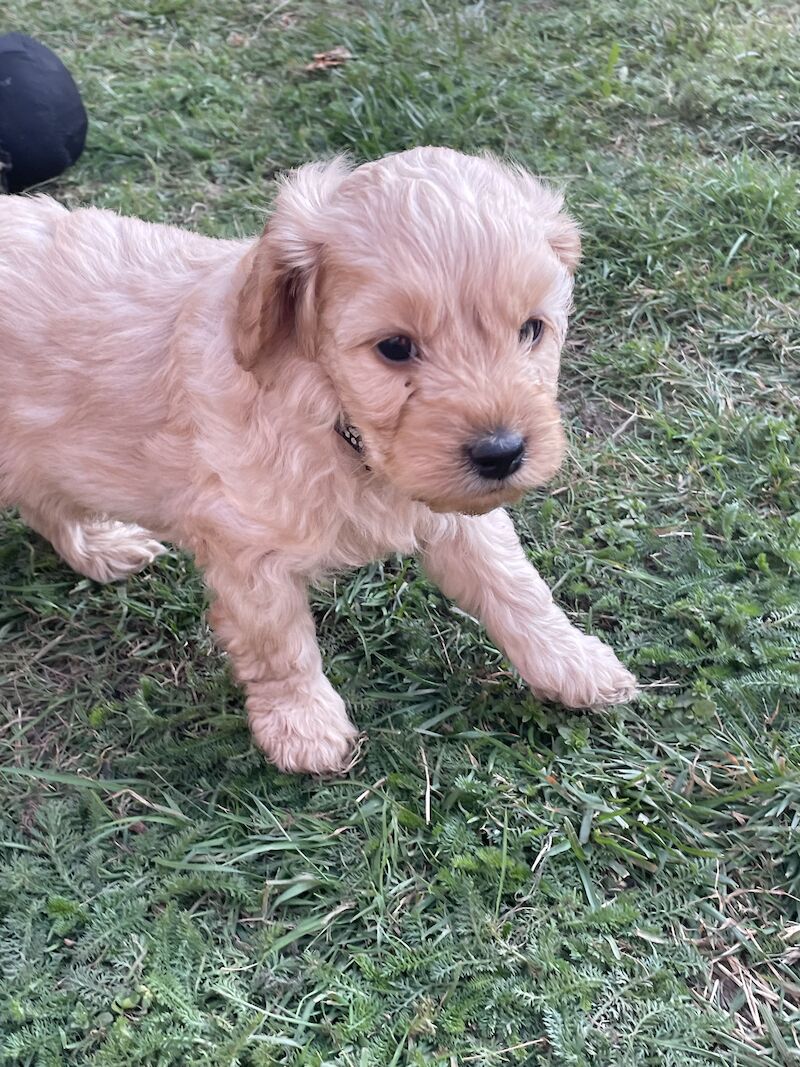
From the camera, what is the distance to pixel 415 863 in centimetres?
278

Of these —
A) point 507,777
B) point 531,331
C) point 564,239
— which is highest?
point 564,239

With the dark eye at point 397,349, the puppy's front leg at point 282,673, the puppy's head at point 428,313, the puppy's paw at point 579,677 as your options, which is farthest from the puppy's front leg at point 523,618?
the dark eye at point 397,349

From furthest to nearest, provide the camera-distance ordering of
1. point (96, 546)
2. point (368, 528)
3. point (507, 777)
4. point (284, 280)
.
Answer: point (96, 546) < point (507, 777) < point (368, 528) < point (284, 280)

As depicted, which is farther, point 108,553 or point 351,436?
point 108,553

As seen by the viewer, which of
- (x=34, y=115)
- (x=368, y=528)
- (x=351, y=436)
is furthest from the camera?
(x=34, y=115)

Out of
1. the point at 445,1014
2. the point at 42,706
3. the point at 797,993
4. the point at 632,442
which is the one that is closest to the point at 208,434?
the point at 42,706

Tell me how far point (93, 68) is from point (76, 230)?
10.8 feet

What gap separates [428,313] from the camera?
2131 millimetres

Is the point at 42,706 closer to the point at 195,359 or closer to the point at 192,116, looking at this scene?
the point at 195,359

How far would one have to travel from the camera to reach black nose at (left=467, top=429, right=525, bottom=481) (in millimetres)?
2145

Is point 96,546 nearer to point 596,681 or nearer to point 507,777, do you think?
point 507,777

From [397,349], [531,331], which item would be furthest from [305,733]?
[531,331]

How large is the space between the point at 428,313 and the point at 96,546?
1957mm

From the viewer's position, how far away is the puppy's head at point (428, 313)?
2125mm
